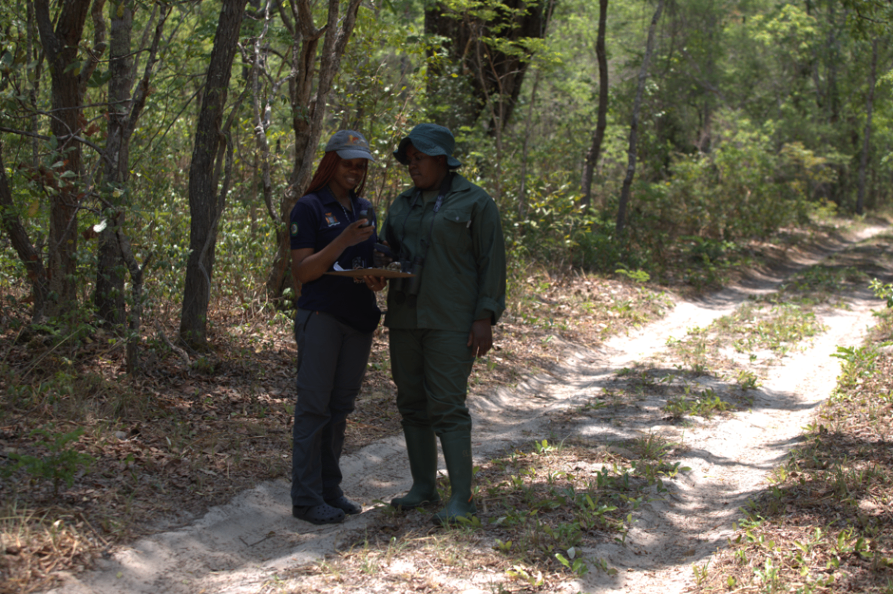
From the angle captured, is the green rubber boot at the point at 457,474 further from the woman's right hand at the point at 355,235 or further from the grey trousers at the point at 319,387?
the woman's right hand at the point at 355,235

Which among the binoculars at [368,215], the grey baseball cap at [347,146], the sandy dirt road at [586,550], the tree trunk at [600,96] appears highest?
the tree trunk at [600,96]

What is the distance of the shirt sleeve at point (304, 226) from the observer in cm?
362

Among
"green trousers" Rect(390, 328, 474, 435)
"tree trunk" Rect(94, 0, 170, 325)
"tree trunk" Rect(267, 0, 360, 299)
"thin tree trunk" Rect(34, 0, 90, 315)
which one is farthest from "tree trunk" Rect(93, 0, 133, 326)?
"green trousers" Rect(390, 328, 474, 435)

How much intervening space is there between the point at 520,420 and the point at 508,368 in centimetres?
141

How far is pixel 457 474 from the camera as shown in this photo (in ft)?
12.1

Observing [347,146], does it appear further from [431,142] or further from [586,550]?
[586,550]

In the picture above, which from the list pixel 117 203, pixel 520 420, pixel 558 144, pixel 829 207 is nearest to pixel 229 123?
pixel 117 203

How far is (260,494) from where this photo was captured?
167 inches

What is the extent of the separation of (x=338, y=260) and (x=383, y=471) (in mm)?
1920

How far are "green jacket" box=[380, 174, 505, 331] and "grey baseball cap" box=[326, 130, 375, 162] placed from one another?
46 centimetres

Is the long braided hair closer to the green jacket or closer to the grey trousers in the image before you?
the green jacket

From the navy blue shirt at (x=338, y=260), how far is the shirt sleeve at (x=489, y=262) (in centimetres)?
57

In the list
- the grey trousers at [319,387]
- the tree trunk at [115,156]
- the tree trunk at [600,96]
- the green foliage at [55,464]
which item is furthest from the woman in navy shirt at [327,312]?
the tree trunk at [600,96]

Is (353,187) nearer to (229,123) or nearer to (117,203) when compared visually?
(117,203)
